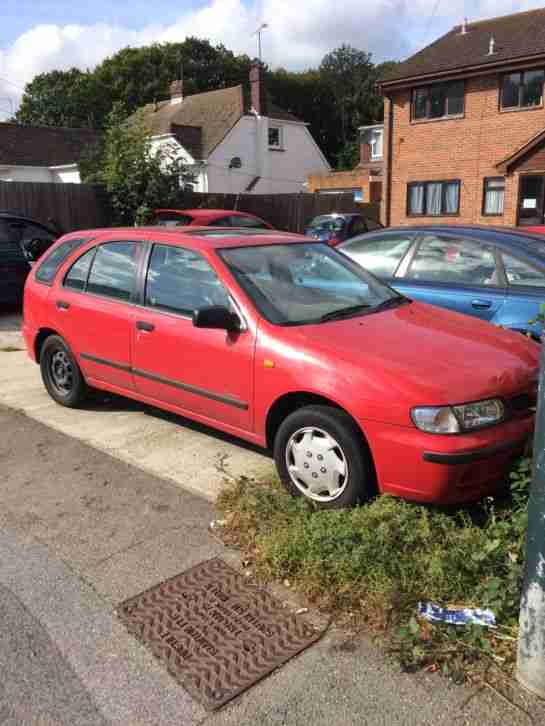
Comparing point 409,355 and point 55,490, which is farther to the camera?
point 55,490

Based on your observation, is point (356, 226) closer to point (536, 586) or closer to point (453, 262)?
point (453, 262)

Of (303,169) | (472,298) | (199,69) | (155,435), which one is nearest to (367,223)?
(472,298)

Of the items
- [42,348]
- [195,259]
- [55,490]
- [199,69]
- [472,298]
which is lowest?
[55,490]

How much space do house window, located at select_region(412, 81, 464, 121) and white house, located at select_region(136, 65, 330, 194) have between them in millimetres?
11105

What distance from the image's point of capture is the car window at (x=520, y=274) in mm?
5461

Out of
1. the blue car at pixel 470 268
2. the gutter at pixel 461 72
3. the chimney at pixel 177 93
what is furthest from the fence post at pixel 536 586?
the chimney at pixel 177 93

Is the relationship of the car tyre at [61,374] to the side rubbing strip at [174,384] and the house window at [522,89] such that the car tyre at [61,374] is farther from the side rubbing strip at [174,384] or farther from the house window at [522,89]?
the house window at [522,89]

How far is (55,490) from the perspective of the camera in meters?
4.25

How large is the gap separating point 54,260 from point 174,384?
2136 millimetres

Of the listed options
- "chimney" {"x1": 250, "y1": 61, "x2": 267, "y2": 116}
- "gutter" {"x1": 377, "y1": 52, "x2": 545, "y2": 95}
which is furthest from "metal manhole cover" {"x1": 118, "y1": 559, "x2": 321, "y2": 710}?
"chimney" {"x1": 250, "y1": 61, "x2": 267, "y2": 116}

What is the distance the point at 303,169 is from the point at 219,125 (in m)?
6.45

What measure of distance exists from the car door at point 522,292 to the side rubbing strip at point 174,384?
254 centimetres

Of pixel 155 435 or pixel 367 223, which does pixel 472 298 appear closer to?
pixel 155 435

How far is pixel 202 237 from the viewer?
4879 mm
